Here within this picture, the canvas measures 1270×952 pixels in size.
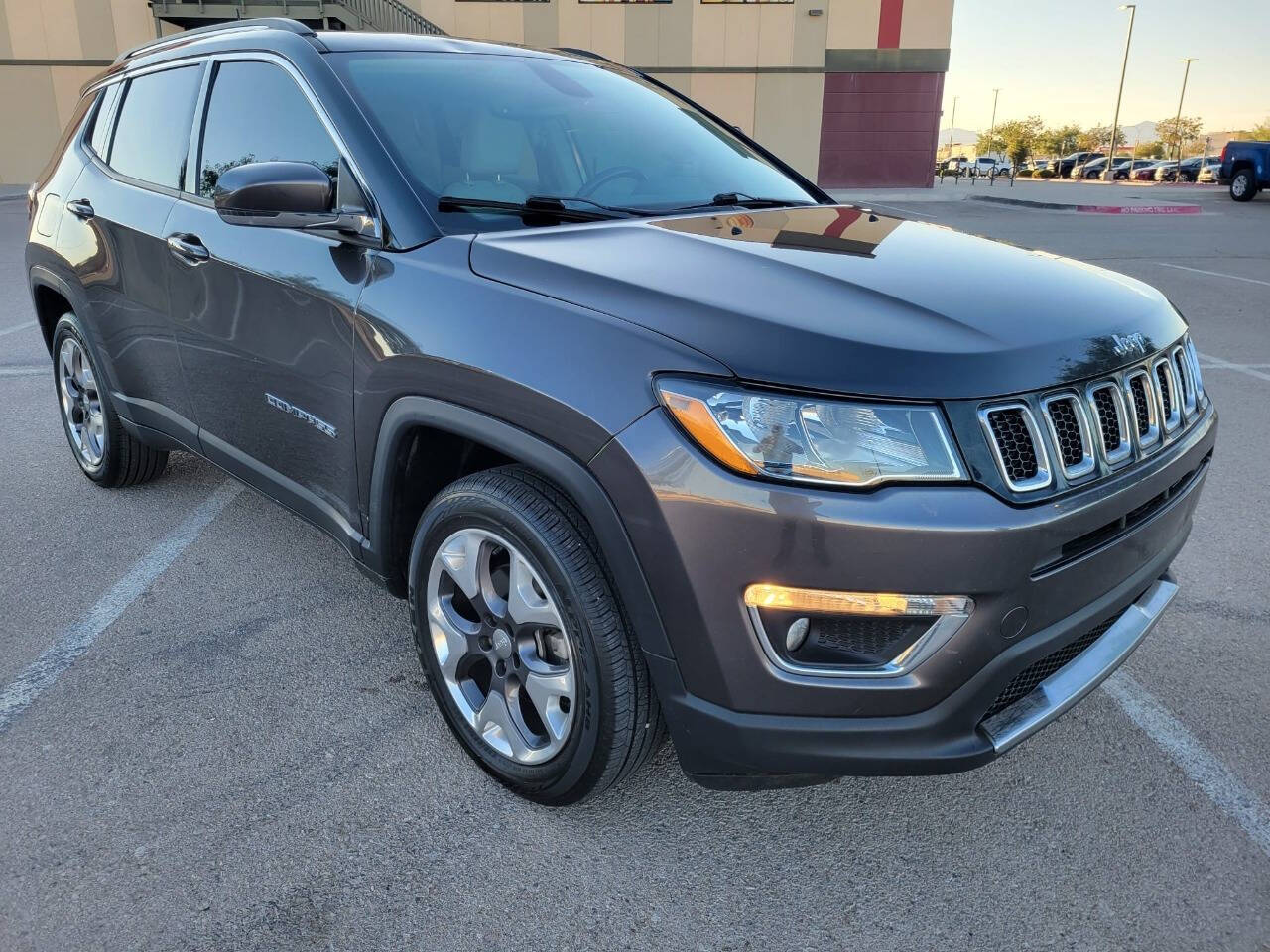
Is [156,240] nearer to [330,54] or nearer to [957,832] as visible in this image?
[330,54]

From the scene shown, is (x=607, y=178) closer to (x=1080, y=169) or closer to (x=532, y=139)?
(x=532, y=139)

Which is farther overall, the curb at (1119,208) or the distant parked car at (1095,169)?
the distant parked car at (1095,169)

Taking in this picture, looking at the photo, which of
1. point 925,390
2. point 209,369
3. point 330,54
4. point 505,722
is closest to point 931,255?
point 925,390

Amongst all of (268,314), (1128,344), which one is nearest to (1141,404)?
(1128,344)

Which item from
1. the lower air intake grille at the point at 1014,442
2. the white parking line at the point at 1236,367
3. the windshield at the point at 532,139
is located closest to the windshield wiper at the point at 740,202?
the windshield at the point at 532,139

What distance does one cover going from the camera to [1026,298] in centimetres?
206

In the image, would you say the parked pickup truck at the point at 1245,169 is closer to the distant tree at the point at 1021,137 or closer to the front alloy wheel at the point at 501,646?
the front alloy wheel at the point at 501,646

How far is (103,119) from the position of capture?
3963 millimetres

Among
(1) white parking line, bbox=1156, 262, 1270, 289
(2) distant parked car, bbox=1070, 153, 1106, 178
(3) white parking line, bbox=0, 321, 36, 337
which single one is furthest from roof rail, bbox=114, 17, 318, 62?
(2) distant parked car, bbox=1070, 153, 1106, 178

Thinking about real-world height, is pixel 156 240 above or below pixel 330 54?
below

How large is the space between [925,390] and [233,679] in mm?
2180

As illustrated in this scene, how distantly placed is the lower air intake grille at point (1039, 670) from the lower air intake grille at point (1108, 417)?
38 cm

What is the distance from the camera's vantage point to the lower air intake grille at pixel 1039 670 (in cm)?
188

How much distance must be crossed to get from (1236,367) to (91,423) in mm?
6851
